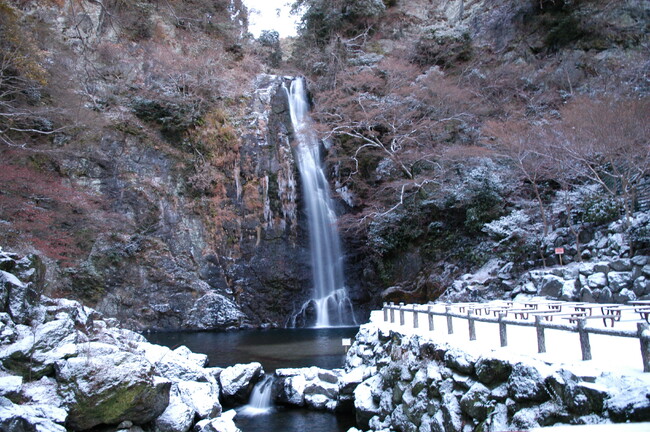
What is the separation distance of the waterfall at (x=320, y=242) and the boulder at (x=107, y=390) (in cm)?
1391

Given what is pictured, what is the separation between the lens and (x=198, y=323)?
19.0 metres

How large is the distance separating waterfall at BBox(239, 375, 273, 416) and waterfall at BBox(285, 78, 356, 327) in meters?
10.3

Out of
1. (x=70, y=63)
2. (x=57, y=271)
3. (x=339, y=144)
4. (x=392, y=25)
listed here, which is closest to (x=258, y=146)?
(x=339, y=144)

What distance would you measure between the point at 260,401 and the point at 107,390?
420 centimetres

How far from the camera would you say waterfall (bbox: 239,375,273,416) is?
9195 mm

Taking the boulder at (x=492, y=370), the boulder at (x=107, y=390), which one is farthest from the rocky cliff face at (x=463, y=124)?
the boulder at (x=107, y=390)

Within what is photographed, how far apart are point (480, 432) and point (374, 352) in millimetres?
4635

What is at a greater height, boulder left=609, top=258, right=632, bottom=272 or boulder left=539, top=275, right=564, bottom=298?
boulder left=609, top=258, right=632, bottom=272

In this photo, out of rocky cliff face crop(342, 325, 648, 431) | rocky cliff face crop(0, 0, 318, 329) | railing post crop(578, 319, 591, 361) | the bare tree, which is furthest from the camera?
rocky cliff face crop(0, 0, 318, 329)

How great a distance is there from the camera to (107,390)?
620 cm

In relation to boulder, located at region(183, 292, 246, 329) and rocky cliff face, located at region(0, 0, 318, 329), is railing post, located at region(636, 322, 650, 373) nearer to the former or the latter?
rocky cliff face, located at region(0, 0, 318, 329)

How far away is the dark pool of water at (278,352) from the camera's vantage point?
8.37 metres

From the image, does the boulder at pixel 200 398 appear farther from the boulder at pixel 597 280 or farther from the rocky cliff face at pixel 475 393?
the boulder at pixel 597 280

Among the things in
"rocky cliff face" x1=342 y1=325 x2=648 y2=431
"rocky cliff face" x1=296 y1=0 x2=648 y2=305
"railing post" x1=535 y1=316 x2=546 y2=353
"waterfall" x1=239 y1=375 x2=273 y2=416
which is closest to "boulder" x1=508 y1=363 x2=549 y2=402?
"rocky cliff face" x1=342 y1=325 x2=648 y2=431
